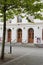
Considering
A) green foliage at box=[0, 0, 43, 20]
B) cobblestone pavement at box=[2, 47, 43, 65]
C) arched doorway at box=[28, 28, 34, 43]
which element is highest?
green foliage at box=[0, 0, 43, 20]

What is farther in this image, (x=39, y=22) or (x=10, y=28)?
(x=10, y=28)

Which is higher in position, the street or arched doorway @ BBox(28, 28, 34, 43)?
arched doorway @ BBox(28, 28, 34, 43)

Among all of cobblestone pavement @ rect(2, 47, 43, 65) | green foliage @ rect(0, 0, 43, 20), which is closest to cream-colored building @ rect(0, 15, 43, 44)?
cobblestone pavement @ rect(2, 47, 43, 65)

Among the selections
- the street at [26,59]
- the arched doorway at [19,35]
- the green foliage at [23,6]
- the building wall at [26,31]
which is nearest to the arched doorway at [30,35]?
the building wall at [26,31]

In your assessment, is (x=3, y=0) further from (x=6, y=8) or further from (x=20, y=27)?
(x=20, y=27)

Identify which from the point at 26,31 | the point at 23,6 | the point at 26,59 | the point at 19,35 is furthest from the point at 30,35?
the point at 23,6

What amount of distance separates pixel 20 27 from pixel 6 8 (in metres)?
23.7

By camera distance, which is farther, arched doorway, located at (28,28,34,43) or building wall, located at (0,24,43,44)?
arched doorway, located at (28,28,34,43)

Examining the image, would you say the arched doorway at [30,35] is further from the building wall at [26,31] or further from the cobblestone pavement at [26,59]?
the cobblestone pavement at [26,59]

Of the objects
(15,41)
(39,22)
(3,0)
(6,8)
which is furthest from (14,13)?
(15,41)

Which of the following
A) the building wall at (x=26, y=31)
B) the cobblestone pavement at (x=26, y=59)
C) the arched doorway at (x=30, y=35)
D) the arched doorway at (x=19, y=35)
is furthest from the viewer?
the arched doorway at (x=19, y=35)

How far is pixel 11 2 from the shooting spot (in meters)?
16.8

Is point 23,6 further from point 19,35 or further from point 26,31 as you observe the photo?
point 19,35

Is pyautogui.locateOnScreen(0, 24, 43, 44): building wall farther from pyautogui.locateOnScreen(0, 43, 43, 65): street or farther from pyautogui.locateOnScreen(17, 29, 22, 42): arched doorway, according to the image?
pyautogui.locateOnScreen(0, 43, 43, 65): street
